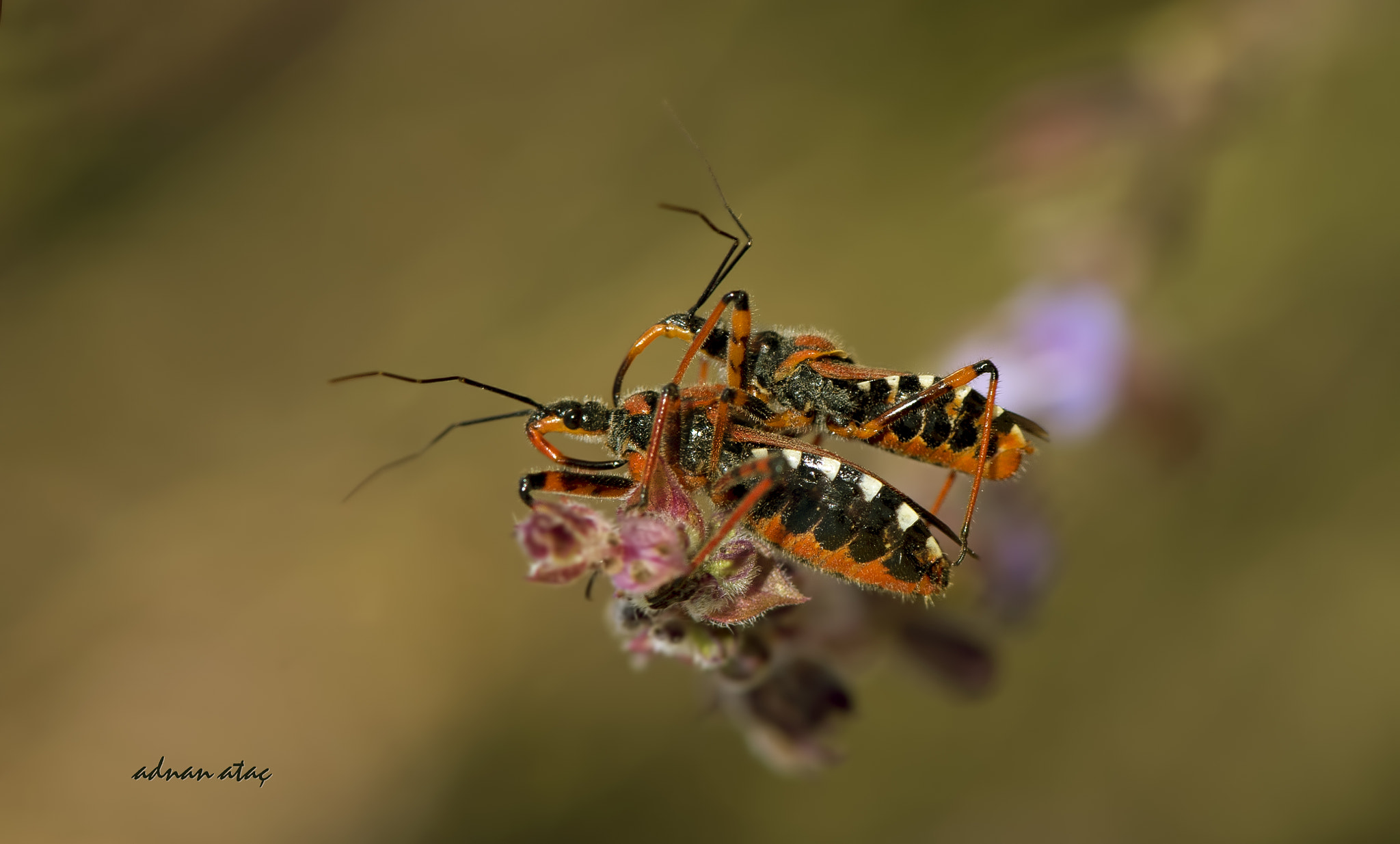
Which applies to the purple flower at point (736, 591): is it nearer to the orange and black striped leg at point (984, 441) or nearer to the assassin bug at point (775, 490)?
the assassin bug at point (775, 490)

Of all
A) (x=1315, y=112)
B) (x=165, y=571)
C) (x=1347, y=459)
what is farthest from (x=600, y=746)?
(x=1315, y=112)

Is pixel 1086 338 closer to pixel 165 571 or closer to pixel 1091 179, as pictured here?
pixel 1091 179

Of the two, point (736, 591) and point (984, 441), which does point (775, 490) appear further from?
point (984, 441)

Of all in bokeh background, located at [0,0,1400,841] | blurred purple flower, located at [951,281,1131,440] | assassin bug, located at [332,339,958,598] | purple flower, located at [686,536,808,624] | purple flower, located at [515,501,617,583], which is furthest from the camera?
bokeh background, located at [0,0,1400,841]

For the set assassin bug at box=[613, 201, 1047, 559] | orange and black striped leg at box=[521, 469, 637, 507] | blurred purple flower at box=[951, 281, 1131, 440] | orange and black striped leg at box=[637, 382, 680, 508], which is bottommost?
orange and black striped leg at box=[521, 469, 637, 507]

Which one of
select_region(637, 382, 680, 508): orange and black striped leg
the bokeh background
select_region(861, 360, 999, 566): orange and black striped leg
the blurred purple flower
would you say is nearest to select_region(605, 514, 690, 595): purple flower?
select_region(637, 382, 680, 508): orange and black striped leg
